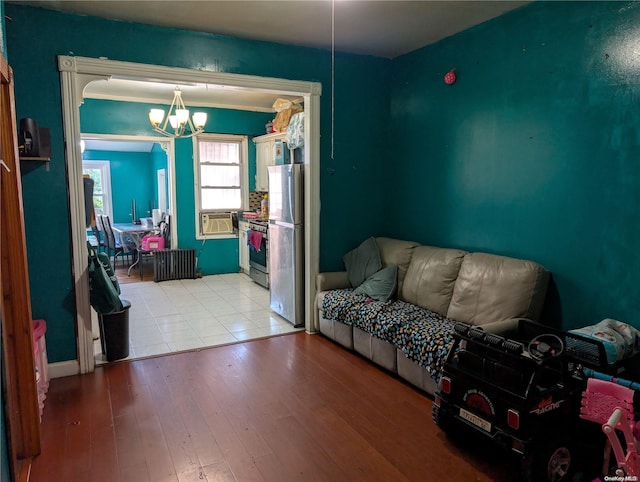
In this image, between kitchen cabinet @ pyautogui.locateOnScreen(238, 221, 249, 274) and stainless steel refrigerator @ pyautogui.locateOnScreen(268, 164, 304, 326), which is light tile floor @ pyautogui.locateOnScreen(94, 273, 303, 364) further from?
kitchen cabinet @ pyautogui.locateOnScreen(238, 221, 249, 274)

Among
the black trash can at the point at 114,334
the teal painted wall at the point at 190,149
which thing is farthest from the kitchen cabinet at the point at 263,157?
the black trash can at the point at 114,334

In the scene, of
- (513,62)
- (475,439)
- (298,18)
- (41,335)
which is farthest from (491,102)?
(41,335)

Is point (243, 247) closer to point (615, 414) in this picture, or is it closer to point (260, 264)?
point (260, 264)

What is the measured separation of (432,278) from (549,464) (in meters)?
1.68

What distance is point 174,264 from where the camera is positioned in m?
6.62

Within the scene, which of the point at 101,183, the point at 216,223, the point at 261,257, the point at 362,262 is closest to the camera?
the point at 362,262

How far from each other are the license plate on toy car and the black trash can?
8.72ft

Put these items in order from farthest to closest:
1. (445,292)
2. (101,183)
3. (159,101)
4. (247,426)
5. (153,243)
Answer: (101,183)
(153,243)
(159,101)
(445,292)
(247,426)

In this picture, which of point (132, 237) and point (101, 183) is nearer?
point (132, 237)

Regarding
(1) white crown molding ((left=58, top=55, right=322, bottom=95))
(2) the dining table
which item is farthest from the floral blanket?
(2) the dining table

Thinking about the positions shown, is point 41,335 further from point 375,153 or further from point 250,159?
point 250,159

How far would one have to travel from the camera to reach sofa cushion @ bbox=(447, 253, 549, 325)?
287 cm

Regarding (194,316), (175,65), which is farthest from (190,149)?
(175,65)

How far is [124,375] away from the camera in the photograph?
131 inches
